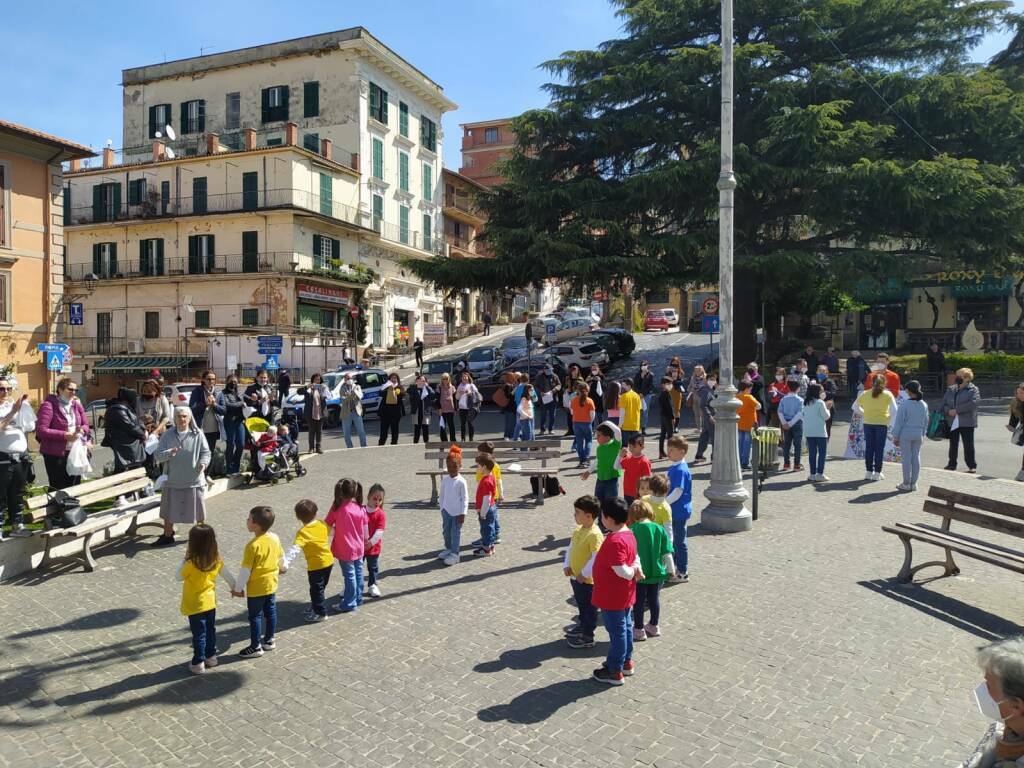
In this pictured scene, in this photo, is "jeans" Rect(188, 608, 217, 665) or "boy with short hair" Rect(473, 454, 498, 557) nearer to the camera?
"jeans" Rect(188, 608, 217, 665)

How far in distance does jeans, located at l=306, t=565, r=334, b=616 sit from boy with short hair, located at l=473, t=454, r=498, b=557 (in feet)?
7.19

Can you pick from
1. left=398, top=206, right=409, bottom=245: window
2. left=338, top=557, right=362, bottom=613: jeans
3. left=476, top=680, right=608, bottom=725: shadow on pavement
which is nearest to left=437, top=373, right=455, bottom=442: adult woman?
left=338, top=557, right=362, bottom=613: jeans

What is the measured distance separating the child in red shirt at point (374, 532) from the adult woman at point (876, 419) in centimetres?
861

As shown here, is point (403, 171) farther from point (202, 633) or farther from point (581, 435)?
point (202, 633)

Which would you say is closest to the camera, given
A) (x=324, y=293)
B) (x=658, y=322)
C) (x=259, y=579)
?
(x=259, y=579)

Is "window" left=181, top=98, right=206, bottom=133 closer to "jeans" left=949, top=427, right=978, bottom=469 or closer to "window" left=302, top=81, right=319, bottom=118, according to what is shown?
"window" left=302, top=81, right=319, bottom=118

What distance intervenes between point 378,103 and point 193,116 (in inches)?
471

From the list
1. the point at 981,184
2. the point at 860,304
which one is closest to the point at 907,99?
the point at 981,184

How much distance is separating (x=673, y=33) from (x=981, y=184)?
38.9 feet

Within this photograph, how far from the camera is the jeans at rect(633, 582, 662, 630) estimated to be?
6.31 meters

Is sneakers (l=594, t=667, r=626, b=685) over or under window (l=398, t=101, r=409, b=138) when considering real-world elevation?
under

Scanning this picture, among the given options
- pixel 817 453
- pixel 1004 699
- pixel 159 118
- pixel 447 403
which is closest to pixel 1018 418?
pixel 817 453

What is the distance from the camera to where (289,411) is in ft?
74.0

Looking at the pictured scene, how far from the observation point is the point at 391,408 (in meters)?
18.1
